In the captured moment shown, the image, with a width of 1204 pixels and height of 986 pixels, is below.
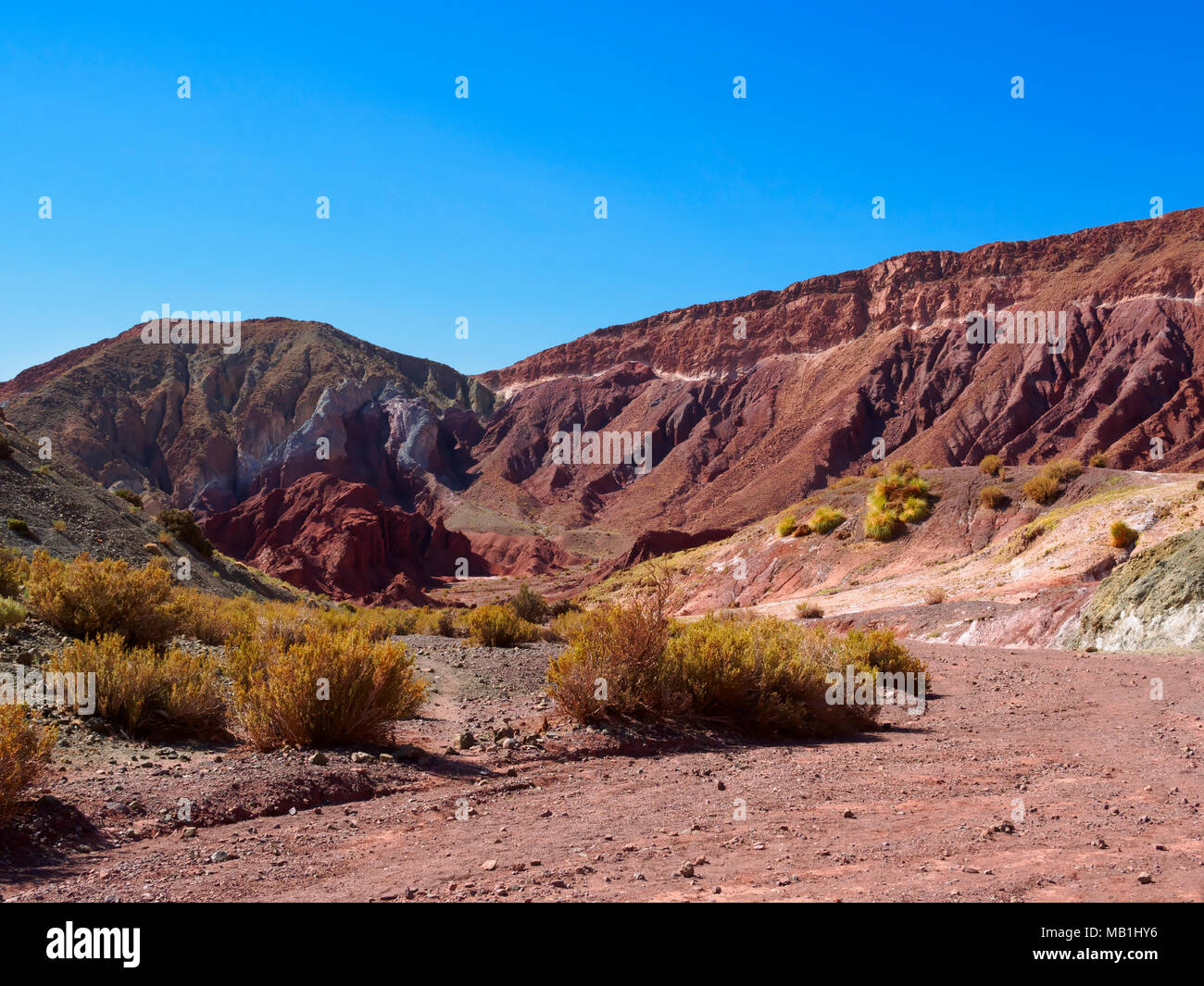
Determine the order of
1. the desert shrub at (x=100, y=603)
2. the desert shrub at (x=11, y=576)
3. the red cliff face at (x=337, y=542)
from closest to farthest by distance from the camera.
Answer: the desert shrub at (x=100, y=603)
the desert shrub at (x=11, y=576)
the red cliff face at (x=337, y=542)

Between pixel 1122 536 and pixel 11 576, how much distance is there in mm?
27102

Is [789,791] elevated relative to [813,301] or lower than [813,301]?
lower

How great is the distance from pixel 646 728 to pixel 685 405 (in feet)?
292

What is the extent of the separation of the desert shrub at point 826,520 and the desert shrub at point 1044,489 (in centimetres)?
877

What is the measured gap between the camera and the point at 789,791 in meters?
5.95

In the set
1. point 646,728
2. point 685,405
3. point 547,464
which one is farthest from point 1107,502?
point 547,464

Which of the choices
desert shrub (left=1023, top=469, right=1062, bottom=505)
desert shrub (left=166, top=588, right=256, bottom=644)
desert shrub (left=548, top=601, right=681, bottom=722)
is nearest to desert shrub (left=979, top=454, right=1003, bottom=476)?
desert shrub (left=1023, top=469, right=1062, bottom=505)

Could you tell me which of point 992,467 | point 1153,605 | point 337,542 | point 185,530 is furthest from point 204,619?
point 337,542

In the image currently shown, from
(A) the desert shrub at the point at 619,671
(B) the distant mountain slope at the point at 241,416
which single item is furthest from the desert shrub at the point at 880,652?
(B) the distant mountain slope at the point at 241,416

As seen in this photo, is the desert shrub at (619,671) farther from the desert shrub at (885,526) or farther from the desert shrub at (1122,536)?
the desert shrub at (885,526)

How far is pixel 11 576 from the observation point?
12438mm

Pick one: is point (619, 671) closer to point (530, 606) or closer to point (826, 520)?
point (530, 606)

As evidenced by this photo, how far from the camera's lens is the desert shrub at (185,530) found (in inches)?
1095
